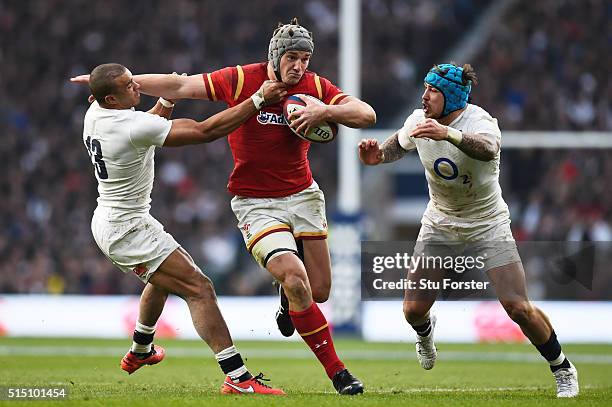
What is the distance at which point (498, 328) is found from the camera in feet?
51.5

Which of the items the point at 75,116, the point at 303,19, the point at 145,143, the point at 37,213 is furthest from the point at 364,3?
the point at 145,143

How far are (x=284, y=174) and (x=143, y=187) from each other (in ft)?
3.40

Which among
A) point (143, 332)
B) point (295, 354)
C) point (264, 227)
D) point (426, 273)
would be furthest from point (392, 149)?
point (295, 354)

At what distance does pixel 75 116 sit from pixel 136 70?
1.49 m

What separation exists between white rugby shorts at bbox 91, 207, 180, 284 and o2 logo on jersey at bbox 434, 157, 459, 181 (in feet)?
6.37

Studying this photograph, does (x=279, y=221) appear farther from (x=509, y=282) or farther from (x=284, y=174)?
(x=509, y=282)

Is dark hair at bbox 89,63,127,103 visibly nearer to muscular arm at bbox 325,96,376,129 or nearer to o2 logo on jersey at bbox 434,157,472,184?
muscular arm at bbox 325,96,376,129

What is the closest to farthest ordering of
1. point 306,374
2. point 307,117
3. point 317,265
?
point 307,117
point 317,265
point 306,374

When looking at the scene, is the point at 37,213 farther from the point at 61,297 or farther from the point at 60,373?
the point at 60,373

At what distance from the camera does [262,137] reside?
8.30 metres

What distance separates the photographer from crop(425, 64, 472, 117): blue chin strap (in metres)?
7.99

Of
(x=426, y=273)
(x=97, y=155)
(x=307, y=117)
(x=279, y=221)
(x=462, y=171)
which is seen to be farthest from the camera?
(x=426, y=273)

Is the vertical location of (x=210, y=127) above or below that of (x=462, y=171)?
above

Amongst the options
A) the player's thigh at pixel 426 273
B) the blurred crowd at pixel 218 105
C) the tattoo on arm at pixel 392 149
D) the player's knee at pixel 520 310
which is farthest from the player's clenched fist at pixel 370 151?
the blurred crowd at pixel 218 105
